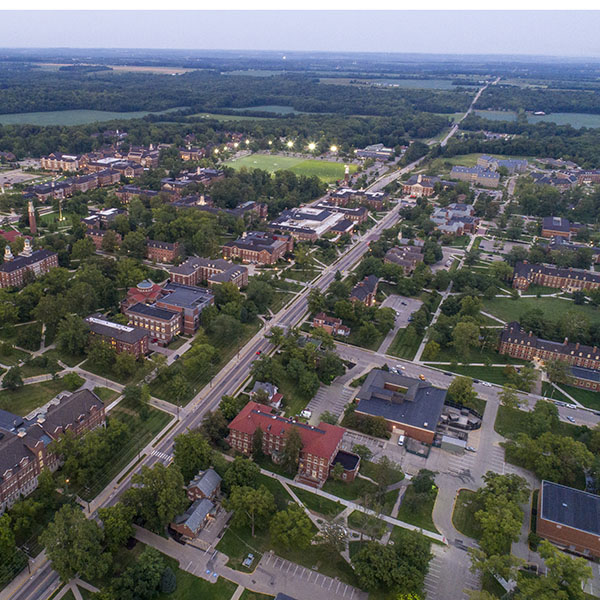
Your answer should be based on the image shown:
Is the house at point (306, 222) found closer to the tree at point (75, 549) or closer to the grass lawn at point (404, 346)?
the grass lawn at point (404, 346)

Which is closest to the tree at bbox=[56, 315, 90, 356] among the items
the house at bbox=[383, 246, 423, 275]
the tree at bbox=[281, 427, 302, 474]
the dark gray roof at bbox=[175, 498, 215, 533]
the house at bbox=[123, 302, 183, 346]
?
the house at bbox=[123, 302, 183, 346]

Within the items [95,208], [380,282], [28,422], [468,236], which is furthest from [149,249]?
[468,236]

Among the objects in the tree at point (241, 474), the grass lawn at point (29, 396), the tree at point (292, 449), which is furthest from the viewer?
the grass lawn at point (29, 396)

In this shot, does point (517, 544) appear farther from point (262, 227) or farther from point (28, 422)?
point (262, 227)

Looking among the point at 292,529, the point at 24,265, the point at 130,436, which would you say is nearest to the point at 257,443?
the point at 292,529

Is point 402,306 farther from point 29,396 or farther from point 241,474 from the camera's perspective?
point 29,396

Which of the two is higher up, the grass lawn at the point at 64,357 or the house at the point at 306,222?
the house at the point at 306,222

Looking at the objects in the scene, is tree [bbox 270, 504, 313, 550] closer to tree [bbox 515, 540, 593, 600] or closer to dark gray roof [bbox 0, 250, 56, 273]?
tree [bbox 515, 540, 593, 600]

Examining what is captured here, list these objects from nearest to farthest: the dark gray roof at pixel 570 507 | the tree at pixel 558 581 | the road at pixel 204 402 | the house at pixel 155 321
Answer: the tree at pixel 558 581, the road at pixel 204 402, the dark gray roof at pixel 570 507, the house at pixel 155 321

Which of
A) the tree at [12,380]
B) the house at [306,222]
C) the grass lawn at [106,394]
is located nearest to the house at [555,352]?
the house at [306,222]
